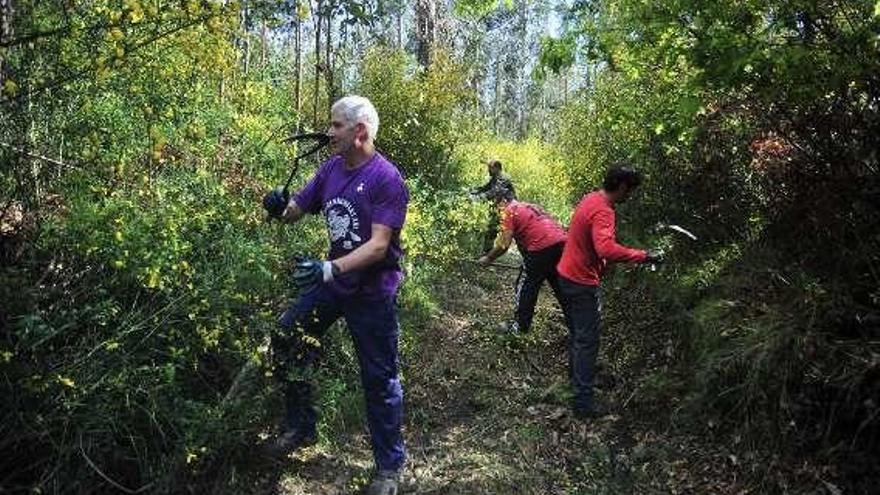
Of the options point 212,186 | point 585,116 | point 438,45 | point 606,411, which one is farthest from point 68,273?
point 438,45

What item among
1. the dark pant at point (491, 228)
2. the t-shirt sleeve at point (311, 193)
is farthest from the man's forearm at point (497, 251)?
the t-shirt sleeve at point (311, 193)

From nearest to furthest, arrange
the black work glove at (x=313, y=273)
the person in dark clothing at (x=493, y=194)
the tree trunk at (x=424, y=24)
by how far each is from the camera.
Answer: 1. the black work glove at (x=313, y=273)
2. the person in dark clothing at (x=493, y=194)
3. the tree trunk at (x=424, y=24)

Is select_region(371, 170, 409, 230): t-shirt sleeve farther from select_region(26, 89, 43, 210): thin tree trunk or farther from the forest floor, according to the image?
select_region(26, 89, 43, 210): thin tree trunk

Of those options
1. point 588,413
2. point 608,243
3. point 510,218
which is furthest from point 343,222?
point 510,218

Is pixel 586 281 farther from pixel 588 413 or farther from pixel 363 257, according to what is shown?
pixel 363 257

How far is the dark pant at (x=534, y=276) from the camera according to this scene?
750 cm

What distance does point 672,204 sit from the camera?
8.95m

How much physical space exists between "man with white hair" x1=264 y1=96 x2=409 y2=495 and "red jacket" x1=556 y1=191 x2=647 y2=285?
73.3 inches

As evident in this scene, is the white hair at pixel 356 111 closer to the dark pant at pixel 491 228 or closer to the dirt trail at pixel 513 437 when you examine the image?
the dirt trail at pixel 513 437

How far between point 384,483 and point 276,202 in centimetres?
168

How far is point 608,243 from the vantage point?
5680 mm

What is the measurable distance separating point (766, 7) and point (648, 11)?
731mm

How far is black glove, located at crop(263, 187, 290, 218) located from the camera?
4.66 meters

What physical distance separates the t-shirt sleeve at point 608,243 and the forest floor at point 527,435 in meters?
1.08
